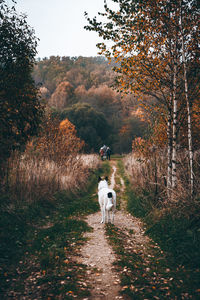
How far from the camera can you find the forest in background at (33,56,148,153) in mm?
50000

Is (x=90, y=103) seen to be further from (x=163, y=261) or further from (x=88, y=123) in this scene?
(x=163, y=261)

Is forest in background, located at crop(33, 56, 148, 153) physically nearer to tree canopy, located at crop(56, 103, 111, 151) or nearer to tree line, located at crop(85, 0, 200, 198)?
tree canopy, located at crop(56, 103, 111, 151)

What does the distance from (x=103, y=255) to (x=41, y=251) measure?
5.30 feet

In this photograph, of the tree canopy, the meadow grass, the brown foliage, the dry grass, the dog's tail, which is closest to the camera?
the meadow grass

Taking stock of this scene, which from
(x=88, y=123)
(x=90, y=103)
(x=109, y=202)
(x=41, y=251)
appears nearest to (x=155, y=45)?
(x=109, y=202)

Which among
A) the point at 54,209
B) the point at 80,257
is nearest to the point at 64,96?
the point at 54,209

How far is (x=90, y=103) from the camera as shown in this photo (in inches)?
2530

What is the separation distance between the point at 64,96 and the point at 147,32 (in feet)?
202

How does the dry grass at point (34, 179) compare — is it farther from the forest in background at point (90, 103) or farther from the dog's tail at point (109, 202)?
the forest in background at point (90, 103)

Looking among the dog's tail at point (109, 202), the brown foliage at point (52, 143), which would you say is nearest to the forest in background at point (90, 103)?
the brown foliage at point (52, 143)

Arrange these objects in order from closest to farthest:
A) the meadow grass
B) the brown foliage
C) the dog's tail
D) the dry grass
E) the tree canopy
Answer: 1. the meadow grass
2. the dog's tail
3. the dry grass
4. the brown foliage
5. the tree canopy

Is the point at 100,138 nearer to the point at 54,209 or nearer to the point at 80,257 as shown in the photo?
the point at 54,209

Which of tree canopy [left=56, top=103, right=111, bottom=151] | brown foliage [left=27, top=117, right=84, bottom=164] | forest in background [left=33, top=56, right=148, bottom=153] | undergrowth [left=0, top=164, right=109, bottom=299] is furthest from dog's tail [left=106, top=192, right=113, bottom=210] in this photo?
tree canopy [left=56, top=103, right=111, bottom=151]

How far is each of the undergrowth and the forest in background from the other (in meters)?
17.8
